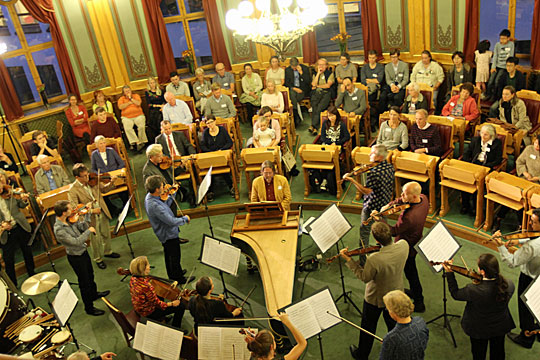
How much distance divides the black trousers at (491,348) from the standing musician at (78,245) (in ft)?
12.5

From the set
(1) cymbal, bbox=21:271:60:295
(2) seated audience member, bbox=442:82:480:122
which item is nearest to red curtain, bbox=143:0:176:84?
(2) seated audience member, bbox=442:82:480:122

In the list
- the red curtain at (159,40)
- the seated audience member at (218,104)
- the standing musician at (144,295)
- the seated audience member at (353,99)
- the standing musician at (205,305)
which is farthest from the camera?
the red curtain at (159,40)

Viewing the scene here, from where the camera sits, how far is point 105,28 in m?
10.2

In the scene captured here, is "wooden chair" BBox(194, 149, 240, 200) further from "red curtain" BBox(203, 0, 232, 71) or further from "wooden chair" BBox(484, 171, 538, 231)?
"red curtain" BBox(203, 0, 232, 71)

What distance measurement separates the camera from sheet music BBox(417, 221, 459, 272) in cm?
416

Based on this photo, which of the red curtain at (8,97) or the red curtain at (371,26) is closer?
the red curtain at (8,97)

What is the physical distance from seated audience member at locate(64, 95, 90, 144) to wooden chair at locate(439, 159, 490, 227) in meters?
6.59

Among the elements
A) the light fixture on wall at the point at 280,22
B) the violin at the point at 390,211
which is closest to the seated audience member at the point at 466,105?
the light fixture on wall at the point at 280,22

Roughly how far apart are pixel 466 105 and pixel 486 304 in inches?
173

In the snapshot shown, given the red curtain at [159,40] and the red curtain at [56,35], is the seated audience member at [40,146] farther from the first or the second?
the red curtain at [159,40]

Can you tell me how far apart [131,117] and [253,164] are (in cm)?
352

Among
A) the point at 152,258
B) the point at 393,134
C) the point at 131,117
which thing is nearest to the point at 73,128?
the point at 131,117

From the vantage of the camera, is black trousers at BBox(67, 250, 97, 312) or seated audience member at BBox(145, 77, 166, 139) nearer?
black trousers at BBox(67, 250, 97, 312)

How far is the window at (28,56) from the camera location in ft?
31.7
